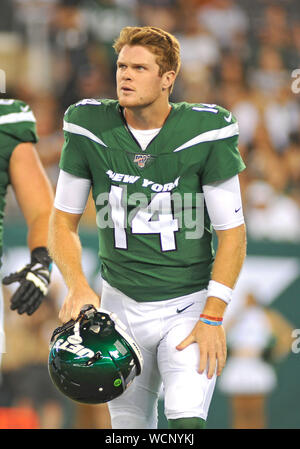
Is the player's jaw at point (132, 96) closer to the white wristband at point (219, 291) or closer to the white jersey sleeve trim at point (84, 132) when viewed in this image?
the white jersey sleeve trim at point (84, 132)

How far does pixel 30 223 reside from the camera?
3.54 m

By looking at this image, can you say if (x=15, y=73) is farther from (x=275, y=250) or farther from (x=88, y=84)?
(x=275, y=250)

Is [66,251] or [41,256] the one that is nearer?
[66,251]

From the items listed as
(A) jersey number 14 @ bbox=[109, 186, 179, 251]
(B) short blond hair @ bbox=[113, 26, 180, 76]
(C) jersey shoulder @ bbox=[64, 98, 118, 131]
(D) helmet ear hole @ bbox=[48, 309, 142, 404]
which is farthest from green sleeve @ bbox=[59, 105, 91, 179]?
(D) helmet ear hole @ bbox=[48, 309, 142, 404]

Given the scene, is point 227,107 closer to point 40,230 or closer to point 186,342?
point 40,230

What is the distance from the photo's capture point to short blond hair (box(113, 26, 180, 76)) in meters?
3.04

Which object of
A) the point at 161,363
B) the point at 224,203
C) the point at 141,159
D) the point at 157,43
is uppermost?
the point at 157,43

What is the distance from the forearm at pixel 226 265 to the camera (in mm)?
3025

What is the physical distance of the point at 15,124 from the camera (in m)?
3.50

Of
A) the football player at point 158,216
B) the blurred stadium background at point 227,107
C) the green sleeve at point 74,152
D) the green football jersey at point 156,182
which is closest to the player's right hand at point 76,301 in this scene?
the football player at point 158,216

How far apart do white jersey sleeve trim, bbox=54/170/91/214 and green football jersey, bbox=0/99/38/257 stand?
366mm

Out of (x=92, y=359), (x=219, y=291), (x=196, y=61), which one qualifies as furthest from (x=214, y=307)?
(x=196, y=61)

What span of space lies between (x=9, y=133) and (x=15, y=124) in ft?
0.18

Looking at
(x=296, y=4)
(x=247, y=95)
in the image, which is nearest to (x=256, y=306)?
(x=247, y=95)
